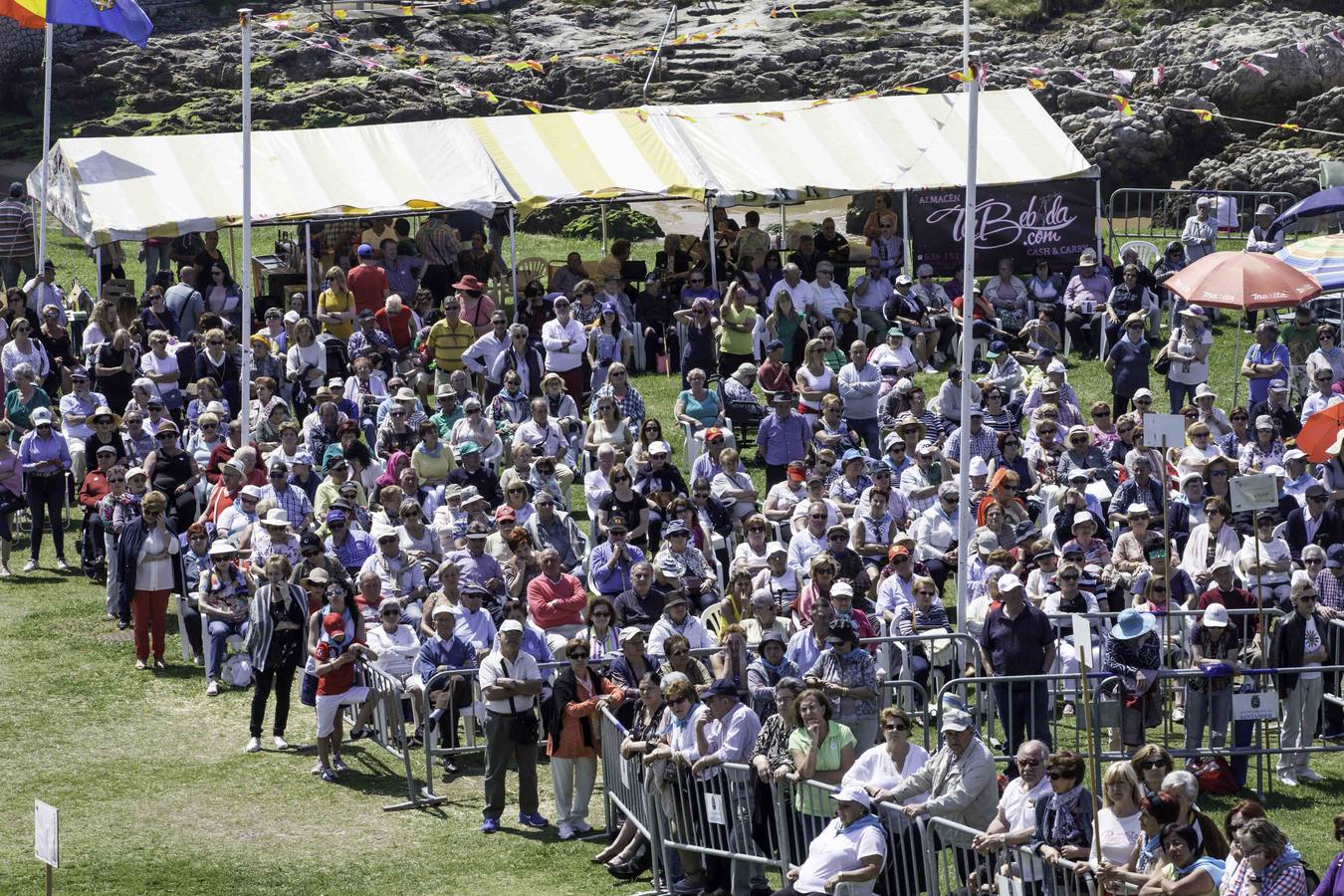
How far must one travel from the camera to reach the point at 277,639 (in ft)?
47.6

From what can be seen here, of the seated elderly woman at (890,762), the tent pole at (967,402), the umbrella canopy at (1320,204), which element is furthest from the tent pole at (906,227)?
the seated elderly woman at (890,762)

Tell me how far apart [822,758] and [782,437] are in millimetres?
7468

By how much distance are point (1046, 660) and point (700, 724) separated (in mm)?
3104

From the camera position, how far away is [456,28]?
3838 centimetres

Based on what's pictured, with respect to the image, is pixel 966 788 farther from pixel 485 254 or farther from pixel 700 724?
pixel 485 254

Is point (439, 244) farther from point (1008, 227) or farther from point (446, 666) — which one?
point (446, 666)

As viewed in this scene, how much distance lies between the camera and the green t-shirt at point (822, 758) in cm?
1140

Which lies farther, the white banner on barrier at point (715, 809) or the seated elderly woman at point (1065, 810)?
the white banner on barrier at point (715, 809)

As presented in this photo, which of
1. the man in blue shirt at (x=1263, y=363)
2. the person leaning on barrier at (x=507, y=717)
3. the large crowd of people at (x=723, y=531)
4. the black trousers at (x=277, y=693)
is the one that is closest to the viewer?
the large crowd of people at (x=723, y=531)

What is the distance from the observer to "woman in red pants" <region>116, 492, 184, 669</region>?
637 inches

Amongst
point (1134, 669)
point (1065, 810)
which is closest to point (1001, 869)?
point (1065, 810)

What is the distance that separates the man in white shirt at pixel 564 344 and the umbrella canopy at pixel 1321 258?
732cm

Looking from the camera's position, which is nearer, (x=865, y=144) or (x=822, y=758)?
(x=822, y=758)

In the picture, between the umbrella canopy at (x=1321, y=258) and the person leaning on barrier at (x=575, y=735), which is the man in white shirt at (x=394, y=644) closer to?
the person leaning on barrier at (x=575, y=735)
